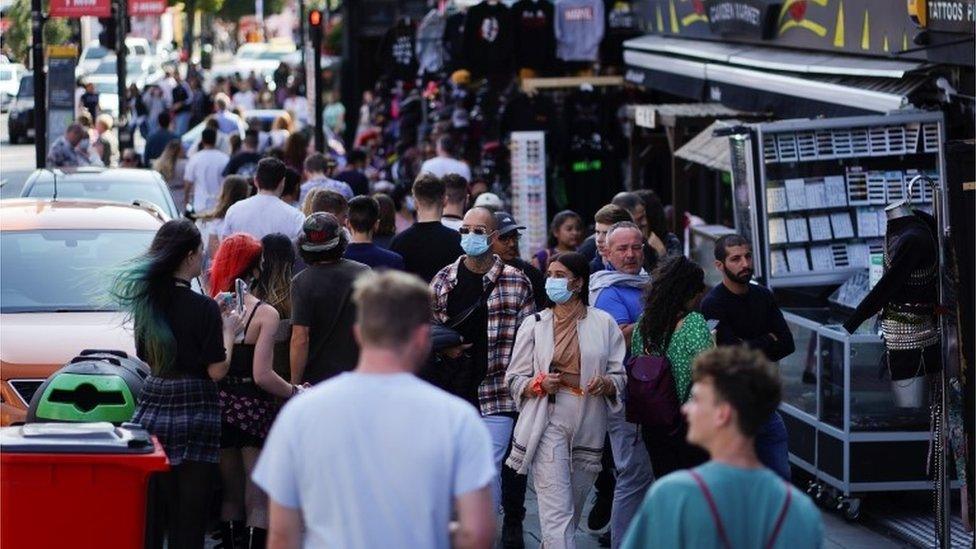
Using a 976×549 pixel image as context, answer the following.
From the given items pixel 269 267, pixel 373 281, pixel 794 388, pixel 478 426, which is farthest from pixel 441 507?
pixel 794 388

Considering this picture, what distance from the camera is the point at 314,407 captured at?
4426mm

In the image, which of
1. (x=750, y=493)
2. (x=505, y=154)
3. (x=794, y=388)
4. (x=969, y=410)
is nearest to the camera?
(x=750, y=493)

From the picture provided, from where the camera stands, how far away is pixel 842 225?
11.7m

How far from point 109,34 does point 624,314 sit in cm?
2131

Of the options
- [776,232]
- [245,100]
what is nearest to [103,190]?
[776,232]

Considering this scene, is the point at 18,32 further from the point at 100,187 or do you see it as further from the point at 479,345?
the point at 479,345

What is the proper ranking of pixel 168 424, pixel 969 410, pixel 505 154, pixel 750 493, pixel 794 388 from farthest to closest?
1. pixel 505 154
2. pixel 794 388
3. pixel 969 410
4. pixel 168 424
5. pixel 750 493

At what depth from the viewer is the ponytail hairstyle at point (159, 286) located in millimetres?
7215

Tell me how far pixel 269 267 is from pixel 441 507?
3.87m

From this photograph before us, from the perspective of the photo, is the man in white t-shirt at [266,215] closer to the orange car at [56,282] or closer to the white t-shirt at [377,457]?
the orange car at [56,282]

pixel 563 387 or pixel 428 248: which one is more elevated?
pixel 428 248

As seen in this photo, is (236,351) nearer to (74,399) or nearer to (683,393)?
(74,399)

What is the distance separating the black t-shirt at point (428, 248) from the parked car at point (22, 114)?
18559 millimetres

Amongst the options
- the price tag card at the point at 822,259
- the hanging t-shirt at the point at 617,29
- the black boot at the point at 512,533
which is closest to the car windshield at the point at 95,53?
the hanging t-shirt at the point at 617,29
